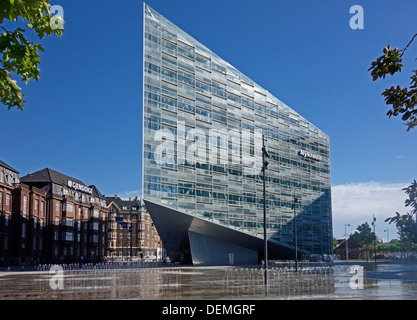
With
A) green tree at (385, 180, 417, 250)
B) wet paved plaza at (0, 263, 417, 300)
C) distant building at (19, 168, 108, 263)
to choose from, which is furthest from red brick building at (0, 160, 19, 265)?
green tree at (385, 180, 417, 250)

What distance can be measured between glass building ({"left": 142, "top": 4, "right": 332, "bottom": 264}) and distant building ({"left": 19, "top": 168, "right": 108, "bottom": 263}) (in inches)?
846

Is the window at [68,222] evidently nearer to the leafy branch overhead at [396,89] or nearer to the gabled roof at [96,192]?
the gabled roof at [96,192]

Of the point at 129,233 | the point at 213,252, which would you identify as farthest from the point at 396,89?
the point at 129,233

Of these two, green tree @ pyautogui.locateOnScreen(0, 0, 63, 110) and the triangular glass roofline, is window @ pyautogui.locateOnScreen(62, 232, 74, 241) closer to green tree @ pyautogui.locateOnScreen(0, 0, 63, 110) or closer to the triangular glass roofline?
the triangular glass roofline

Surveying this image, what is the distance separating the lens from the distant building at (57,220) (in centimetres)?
7656

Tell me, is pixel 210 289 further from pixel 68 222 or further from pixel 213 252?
pixel 68 222

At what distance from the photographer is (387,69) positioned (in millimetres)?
6434

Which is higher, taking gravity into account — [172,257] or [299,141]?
[299,141]

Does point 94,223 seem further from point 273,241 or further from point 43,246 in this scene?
point 273,241

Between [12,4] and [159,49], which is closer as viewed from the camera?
[12,4]

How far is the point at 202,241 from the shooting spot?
75375 millimetres

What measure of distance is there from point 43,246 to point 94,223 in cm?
1908
